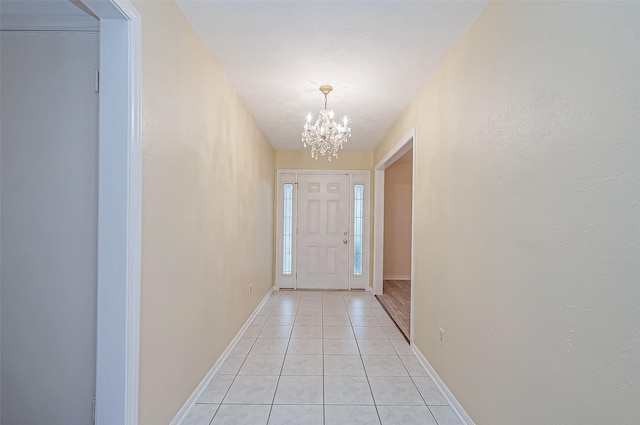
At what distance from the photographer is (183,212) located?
1.87 metres

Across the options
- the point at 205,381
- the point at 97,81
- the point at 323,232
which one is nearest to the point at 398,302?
the point at 323,232

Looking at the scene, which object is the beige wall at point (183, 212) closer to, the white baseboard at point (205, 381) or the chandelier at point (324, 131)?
the white baseboard at point (205, 381)

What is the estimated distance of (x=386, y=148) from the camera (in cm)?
434

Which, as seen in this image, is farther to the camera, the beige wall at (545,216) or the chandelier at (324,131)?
the chandelier at (324,131)

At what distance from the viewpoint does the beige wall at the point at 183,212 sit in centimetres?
150

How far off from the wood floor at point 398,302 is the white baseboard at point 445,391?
1.63ft

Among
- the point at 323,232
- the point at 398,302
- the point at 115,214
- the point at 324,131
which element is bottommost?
the point at 398,302

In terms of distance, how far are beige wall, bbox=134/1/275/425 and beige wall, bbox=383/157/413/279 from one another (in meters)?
4.01

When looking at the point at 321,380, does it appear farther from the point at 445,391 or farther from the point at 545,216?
the point at 545,216

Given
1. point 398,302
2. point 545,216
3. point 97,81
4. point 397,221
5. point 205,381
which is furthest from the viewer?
point 397,221

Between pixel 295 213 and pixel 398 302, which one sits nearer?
pixel 398 302

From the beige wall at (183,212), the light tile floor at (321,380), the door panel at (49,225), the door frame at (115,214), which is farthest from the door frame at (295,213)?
the door frame at (115,214)

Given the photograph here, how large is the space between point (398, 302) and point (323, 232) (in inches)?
66.7

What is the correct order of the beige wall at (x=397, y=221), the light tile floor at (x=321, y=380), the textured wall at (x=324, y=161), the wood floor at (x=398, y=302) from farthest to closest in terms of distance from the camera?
the beige wall at (x=397, y=221) → the textured wall at (x=324, y=161) → the wood floor at (x=398, y=302) → the light tile floor at (x=321, y=380)
